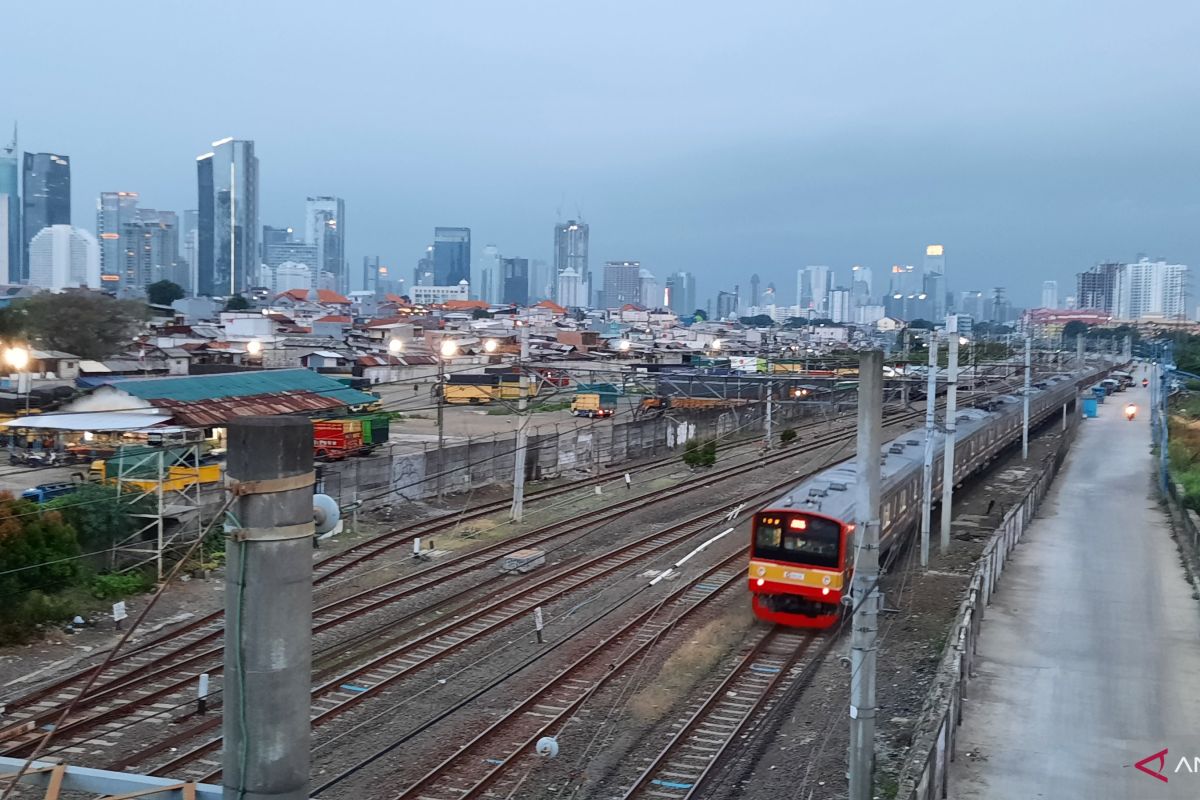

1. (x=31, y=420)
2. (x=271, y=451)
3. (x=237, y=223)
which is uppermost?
A: (x=237, y=223)

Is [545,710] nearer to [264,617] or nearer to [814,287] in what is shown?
[264,617]

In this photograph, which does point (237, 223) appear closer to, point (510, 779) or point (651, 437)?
point (651, 437)

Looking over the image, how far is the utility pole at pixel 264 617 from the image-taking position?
3.41 meters

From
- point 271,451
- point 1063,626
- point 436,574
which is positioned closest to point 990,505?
point 1063,626

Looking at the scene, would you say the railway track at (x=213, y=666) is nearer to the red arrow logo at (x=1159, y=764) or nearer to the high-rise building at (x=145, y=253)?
the red arrow logo at (x=1159, y=764)

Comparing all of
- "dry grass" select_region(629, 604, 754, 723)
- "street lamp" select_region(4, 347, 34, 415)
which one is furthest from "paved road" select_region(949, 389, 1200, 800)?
"street lamp" select_region(4, 347, 34, 415)

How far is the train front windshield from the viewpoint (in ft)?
40.7

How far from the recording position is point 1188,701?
33.7 feet

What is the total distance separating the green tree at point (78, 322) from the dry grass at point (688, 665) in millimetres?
35622

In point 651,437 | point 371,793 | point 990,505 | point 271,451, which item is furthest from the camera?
point 651,437

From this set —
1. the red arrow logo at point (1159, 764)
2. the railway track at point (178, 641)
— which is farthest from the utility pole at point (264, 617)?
the red arrow logo at point (1159, 764)

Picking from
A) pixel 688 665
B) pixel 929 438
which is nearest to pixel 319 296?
pixel 929 438

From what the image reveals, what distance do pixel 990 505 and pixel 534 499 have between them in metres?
10.2

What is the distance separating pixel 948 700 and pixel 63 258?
595 feet
